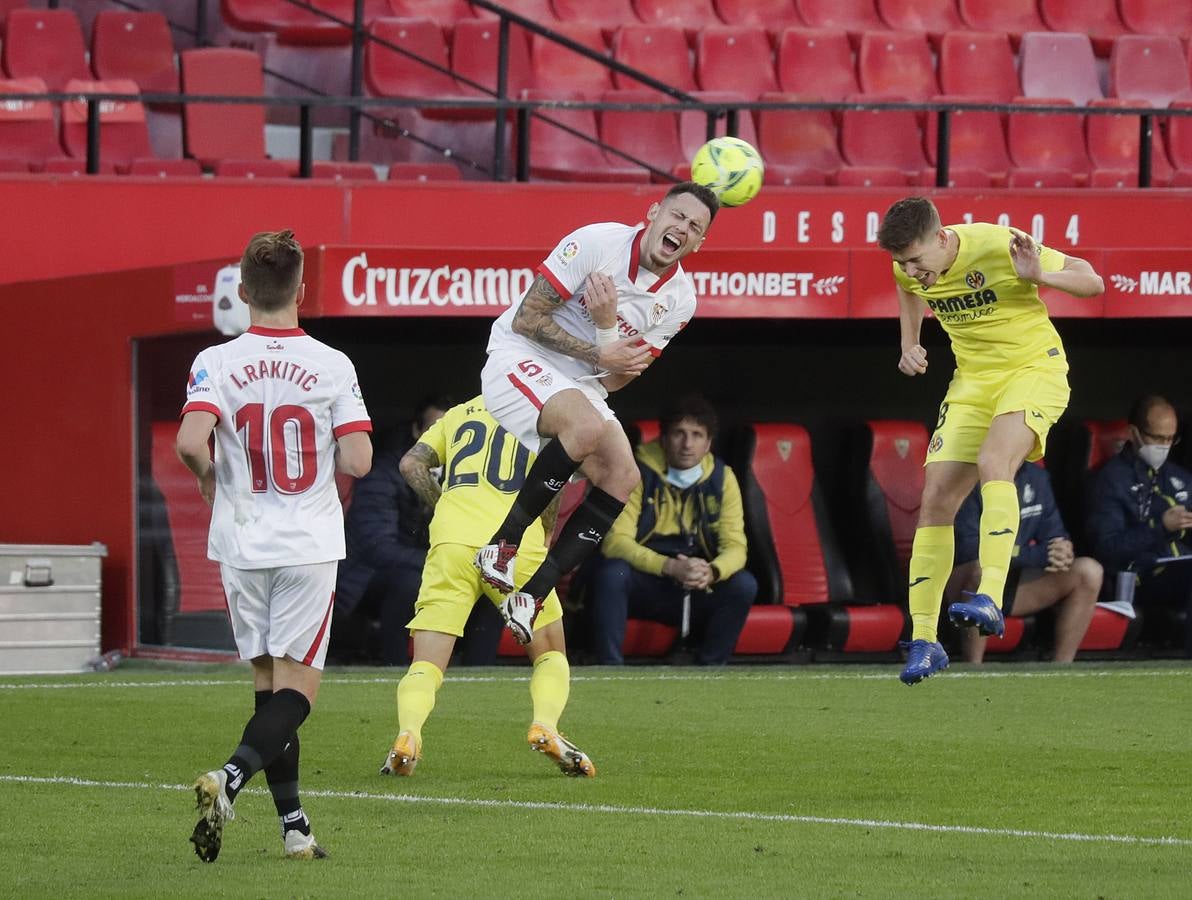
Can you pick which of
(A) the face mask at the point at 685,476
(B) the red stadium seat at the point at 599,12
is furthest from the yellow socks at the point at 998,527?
(B) the red stadium seat at the point at 599,12

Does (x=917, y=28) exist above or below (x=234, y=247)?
above

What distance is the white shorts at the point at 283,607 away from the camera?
570 centimetres

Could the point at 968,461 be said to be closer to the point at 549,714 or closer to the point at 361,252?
the point at 549,714

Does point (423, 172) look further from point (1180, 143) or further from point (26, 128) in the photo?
point (1180, 143)

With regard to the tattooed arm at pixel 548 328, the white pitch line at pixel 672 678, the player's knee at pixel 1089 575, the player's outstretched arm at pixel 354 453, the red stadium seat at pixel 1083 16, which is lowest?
the white pitch line at pixel 672 678

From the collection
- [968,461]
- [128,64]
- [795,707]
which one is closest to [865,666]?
[795,707]

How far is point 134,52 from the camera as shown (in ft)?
49.3

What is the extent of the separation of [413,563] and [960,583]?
3.21 m

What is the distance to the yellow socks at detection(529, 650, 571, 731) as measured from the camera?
767cm

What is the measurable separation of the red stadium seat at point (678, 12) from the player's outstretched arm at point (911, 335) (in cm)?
839

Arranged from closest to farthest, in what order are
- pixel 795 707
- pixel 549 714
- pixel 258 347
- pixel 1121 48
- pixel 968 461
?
1. pixel 258 347
2. pixel 549 714
3. pixel 968 461
4. pixel 795 707
5. pixel 1121 48

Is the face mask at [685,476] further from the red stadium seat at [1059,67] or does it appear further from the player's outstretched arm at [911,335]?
the red stadium seat at [1059,67]

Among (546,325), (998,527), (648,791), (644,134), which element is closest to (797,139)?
(644,134)

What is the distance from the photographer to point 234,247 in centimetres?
1306
